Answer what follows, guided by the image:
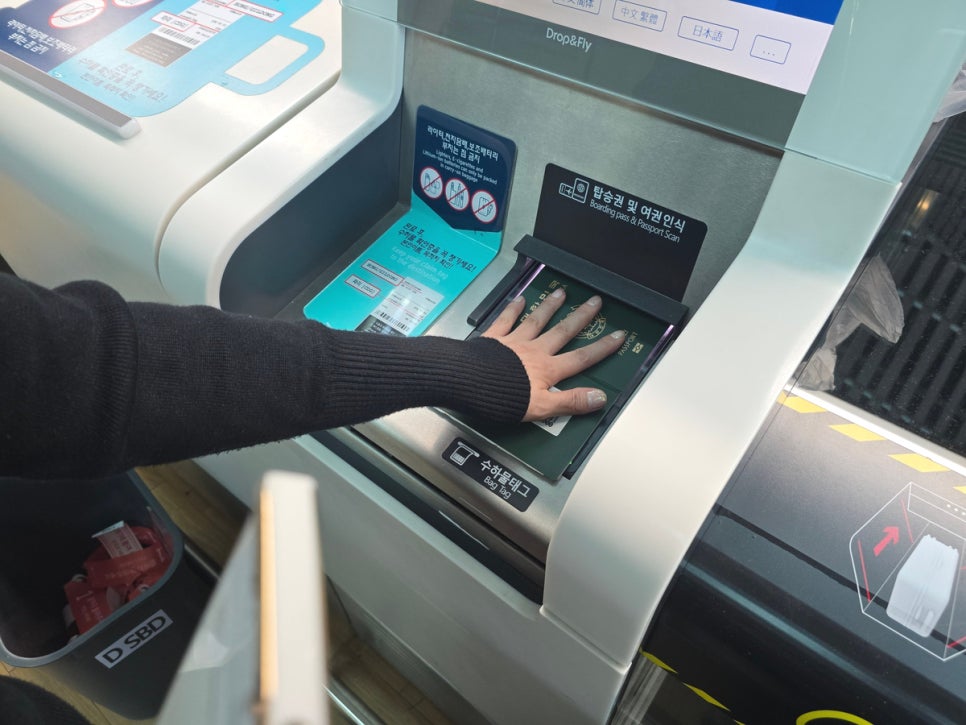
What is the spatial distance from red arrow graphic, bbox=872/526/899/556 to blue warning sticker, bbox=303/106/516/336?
508 mm

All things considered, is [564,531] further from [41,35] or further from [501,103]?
[41,35]

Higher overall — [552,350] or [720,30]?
[720,30]

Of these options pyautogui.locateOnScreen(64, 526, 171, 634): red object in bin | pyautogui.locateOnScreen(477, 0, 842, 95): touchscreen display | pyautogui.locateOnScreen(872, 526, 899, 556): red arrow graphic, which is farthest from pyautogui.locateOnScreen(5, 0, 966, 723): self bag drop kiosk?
pyautogui.locateOnScreen(64, 526, 171, 634): red object in bin

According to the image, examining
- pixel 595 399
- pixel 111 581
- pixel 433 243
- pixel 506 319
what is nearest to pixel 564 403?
pixel 595 399

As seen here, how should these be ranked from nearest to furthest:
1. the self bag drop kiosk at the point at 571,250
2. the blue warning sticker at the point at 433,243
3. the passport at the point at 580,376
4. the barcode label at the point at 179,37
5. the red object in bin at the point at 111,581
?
the self bag drop kiosk at the point at 571,250, the passport at the point at 580,376, the blue warning sticker at the point at 433,243, the barcode label at the point at 179,37, the red object in bin at the point at 111,581

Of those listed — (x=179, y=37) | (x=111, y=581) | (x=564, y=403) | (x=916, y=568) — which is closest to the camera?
(x=916, y=568)

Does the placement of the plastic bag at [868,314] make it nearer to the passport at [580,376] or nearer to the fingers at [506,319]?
the passport at [580,376]

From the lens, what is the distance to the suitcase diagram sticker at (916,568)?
1.87ft

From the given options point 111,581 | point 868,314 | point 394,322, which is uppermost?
point 868,314

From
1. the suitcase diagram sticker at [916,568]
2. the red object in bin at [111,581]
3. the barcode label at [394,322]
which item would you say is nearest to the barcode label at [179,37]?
the barcode label at [394,322]

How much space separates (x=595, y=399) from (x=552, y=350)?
0.25 feet

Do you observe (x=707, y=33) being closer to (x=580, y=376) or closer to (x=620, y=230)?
(x=620, y=230)

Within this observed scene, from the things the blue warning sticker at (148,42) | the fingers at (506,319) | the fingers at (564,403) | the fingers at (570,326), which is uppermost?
the blue warning sticker at (148,42)

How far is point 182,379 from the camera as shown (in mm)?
610
